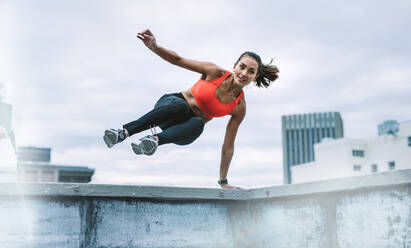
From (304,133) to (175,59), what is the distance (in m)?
126

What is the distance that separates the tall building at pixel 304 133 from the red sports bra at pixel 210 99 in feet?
397

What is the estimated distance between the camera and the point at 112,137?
472cm

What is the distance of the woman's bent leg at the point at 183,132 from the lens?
15.7 ft

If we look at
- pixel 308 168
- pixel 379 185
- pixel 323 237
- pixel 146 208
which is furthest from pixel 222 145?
pixel 308 168

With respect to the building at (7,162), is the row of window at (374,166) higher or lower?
higher

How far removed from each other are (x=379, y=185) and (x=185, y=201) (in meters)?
2.32

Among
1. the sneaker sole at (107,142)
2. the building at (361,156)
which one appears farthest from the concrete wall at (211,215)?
the building at (361,156)

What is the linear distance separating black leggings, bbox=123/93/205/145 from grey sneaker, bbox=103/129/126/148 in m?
0.14

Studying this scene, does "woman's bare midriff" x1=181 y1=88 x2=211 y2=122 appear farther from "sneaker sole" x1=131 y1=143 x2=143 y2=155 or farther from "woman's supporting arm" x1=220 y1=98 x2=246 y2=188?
"sneaker sole" x1=131 y1=143 x2=143 y2=155

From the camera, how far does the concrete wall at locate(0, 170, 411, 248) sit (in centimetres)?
446

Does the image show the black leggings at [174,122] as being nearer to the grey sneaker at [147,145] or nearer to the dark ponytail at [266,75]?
the grey sneaker at [147,145]

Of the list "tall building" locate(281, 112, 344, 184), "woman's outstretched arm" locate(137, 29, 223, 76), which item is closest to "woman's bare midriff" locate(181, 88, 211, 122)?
"woman's outstretched arm" locate(137, 29, 223, 76)

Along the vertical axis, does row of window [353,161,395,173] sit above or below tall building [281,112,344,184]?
below

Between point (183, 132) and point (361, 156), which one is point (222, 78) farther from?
point (361, 156)
